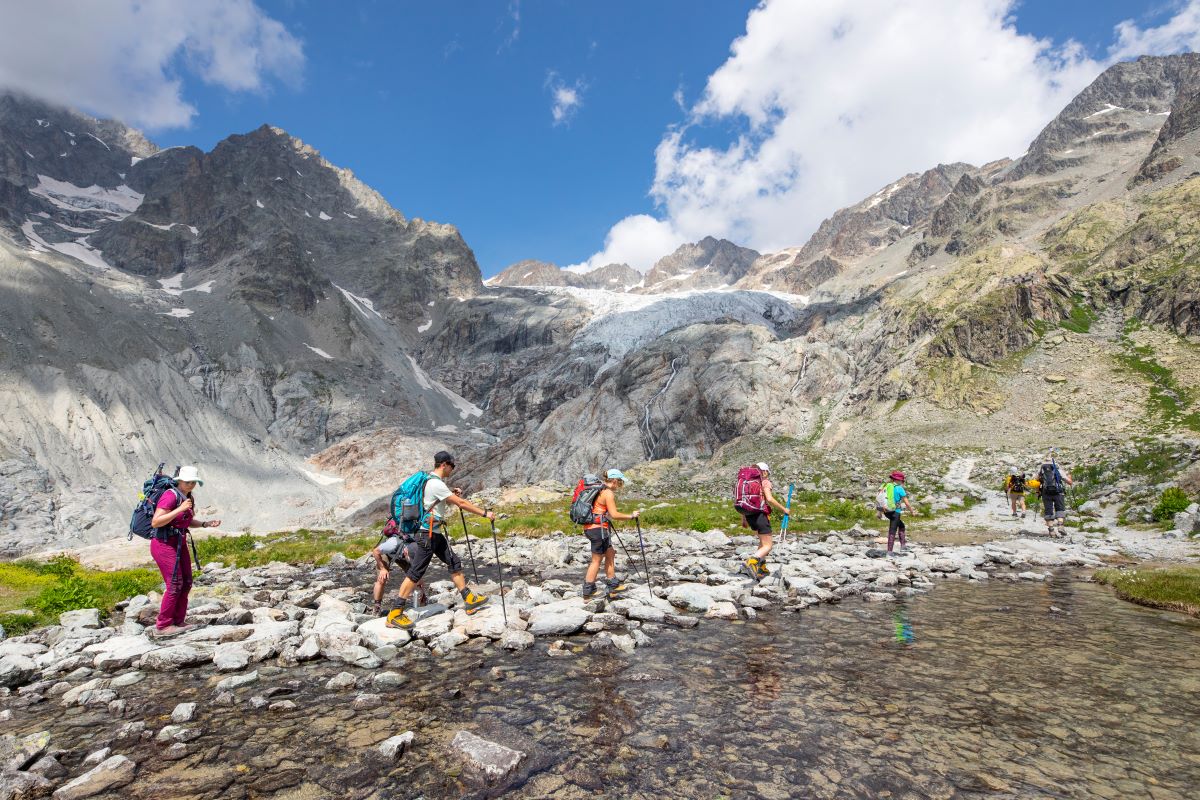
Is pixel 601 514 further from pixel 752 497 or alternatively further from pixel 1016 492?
pixel 1016 492

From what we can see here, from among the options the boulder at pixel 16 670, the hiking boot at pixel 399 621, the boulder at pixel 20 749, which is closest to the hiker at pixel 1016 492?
the hiking boot at pixel 399 621

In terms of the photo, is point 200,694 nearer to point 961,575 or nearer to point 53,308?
point 961,575

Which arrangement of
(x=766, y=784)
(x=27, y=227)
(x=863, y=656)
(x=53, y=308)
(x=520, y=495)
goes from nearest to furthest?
(x=766, y=784) < (x=863, y=656) < (x=520, y=495) < (x=53, y=308) < (x=27, y=227)

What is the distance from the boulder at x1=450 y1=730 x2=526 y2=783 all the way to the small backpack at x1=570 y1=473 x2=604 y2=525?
24.4 feet

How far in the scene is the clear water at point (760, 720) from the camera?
18.8 ft

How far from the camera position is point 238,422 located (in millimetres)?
107438

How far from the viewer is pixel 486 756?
6156mm

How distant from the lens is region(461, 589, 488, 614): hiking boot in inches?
491

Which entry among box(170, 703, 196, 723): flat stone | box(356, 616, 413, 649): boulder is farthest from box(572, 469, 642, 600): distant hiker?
box(170, 703, 196, 723): flat stone

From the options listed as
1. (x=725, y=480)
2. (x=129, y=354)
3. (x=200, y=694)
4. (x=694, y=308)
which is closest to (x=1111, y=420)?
(x=725, y=480)

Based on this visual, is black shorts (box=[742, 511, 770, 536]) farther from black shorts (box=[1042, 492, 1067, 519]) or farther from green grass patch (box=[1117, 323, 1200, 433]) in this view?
green grass patch (box=[1117, 323, 1200, 433])

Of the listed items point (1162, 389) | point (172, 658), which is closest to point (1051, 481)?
point (172, 658)

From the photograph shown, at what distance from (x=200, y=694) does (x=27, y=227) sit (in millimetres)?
231281

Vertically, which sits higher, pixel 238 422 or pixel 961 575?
pixel 238 422
